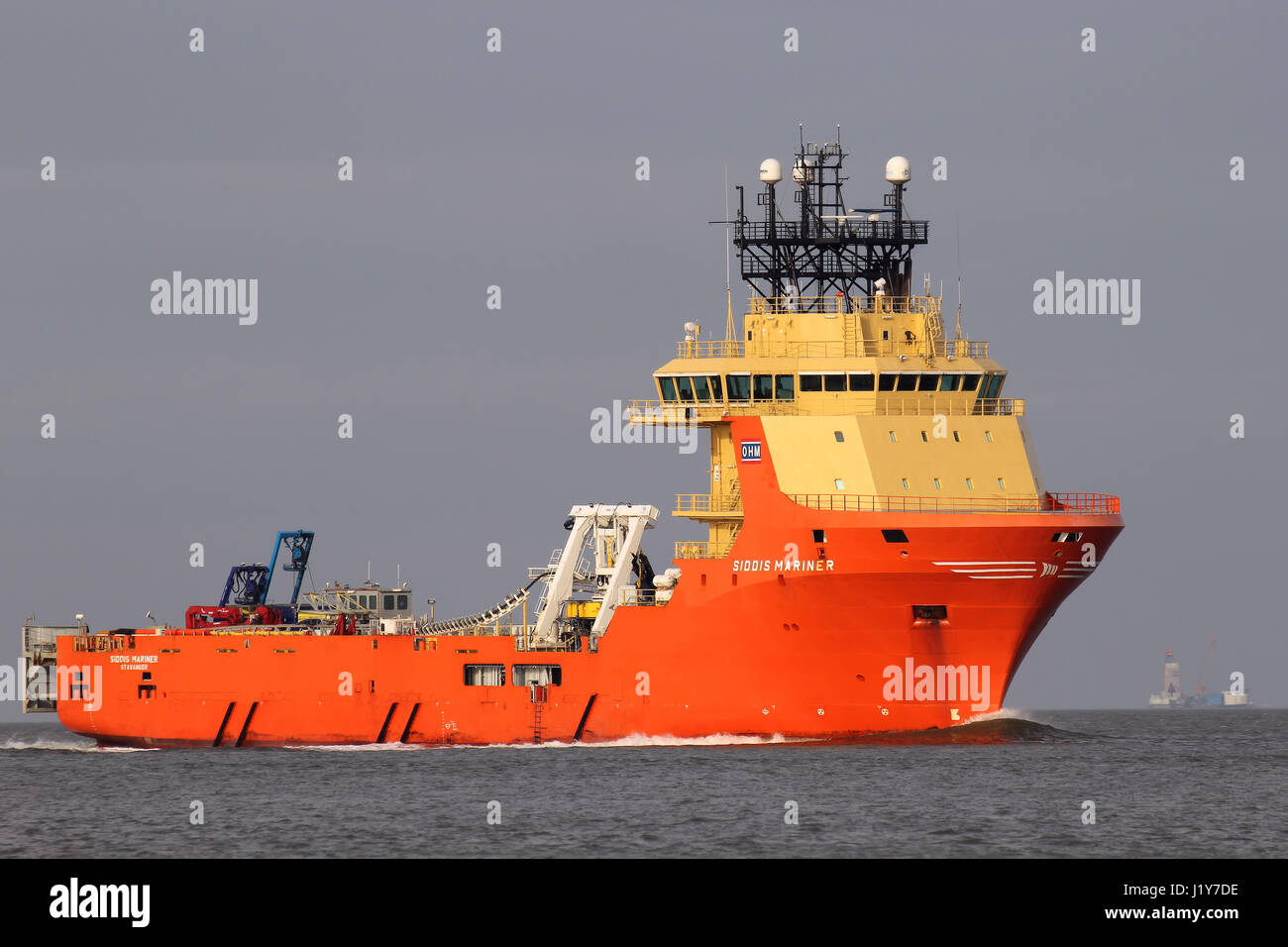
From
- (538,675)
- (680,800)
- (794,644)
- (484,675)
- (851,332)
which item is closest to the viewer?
(680,800)

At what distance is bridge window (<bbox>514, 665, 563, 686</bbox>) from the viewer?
5769cm

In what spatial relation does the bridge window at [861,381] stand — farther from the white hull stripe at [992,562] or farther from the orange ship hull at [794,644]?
the white hull stripe at [992,562]

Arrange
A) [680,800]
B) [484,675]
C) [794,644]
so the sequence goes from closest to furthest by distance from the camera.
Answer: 1. [680,800]
2. [794,644]
3. [484,675]

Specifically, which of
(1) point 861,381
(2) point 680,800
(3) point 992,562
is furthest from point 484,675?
(2) point 680,800

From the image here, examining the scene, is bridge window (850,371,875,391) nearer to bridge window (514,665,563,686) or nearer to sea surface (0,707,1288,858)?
sea surface (0,707,1288,858)

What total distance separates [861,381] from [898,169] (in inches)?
299

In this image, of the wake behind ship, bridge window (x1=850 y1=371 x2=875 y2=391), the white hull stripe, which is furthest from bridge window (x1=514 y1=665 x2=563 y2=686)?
the white hull stripe

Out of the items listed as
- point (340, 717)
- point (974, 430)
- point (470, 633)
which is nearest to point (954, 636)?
point (974, 430)

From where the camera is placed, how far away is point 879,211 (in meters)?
58.6

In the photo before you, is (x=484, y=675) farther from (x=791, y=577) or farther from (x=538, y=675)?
(x=791, y=577)

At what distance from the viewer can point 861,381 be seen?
5462 centimetres
